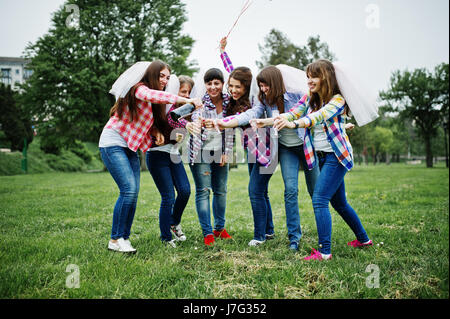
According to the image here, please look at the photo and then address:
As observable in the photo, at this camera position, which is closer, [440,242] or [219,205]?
[440,242]

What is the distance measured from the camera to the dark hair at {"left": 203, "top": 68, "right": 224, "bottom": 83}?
418 cm

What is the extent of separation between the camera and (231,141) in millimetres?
4387

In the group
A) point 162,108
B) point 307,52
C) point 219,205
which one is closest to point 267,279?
point 219,205

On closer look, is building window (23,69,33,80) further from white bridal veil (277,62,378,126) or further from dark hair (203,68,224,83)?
white bridal veil (277,62,378,126)

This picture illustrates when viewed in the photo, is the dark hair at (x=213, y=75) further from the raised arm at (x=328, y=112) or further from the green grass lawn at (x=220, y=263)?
the green grass lawn at (x=220, y=263)

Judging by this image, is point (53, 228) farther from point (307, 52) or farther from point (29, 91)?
point (307, 52)

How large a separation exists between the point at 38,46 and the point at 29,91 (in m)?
3.17

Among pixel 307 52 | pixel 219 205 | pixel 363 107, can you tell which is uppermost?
pixel 307 52

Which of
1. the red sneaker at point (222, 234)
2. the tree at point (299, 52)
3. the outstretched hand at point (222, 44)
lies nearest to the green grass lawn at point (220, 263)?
the red sneaker at point (222, 234)

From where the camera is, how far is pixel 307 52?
85.5 ft

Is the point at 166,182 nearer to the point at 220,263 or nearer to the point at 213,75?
the point at 220,263

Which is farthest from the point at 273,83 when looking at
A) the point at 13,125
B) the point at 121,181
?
the point at 13,125

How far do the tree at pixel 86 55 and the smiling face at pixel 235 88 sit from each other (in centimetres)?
1903

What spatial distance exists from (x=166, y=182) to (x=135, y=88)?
4.15ft
